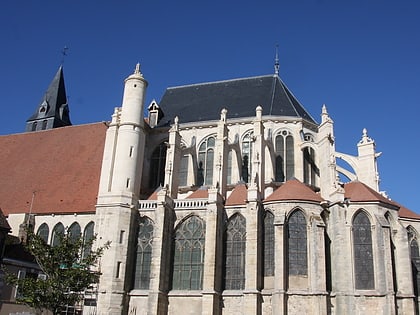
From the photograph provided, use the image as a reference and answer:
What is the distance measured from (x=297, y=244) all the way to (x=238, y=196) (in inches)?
145

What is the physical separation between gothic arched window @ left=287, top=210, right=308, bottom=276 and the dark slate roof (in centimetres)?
716

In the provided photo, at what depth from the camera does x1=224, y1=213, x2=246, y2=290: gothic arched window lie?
68.8ft

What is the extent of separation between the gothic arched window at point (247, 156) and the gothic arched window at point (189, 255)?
4.46m

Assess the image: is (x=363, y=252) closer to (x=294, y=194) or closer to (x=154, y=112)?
(x=294, y=194)

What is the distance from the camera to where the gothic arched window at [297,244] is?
66.4 ft

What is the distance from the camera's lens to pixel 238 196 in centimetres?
2262

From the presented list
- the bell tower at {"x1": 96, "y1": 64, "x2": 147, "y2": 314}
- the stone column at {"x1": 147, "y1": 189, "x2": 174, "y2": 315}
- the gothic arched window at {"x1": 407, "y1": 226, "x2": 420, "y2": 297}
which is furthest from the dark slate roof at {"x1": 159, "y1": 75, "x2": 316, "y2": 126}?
the gothic arched window at {"x1": 407, "y1": 226, "x2": 420, "y2": 297}

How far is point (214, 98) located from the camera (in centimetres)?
2975

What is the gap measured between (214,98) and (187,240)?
423 inches

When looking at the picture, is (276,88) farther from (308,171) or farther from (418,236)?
(418,236)

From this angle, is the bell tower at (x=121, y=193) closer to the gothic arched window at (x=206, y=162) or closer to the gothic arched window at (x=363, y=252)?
the gothic arched window at (x=206, y=162)

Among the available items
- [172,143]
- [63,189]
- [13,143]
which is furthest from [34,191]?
[172,143]

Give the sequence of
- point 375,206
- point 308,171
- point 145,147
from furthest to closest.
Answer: point 145,147, point 308,171, point 375,206

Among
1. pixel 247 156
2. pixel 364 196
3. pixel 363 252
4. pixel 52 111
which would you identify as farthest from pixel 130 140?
pixel 52 111
